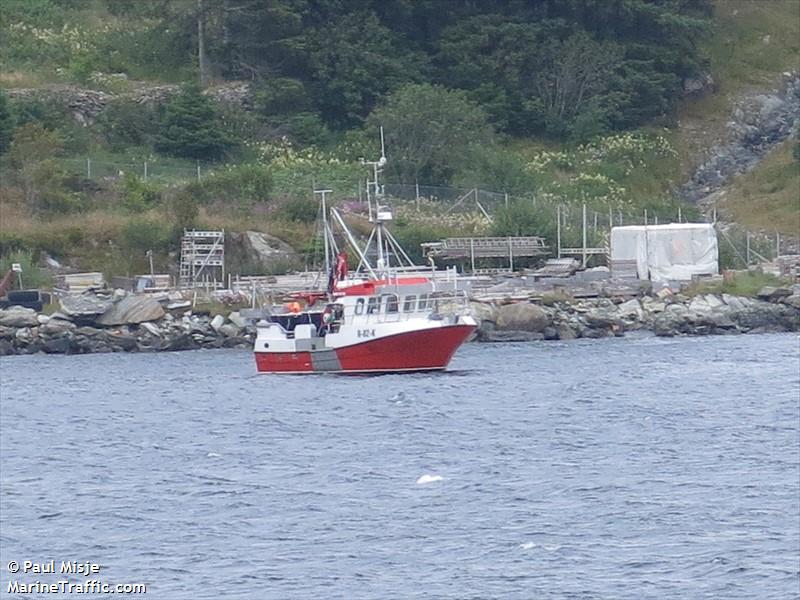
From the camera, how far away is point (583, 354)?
5731 cm

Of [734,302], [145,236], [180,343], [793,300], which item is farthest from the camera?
[145,236]

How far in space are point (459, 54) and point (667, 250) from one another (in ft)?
66.9

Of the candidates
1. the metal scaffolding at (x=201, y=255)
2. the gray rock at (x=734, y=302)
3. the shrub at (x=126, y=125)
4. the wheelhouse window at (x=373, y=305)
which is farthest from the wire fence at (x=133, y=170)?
the wheelhouse window at (x=373, y=305)

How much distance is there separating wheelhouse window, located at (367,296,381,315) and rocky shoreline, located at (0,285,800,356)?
36.5 ft

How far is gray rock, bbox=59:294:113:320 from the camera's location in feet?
207

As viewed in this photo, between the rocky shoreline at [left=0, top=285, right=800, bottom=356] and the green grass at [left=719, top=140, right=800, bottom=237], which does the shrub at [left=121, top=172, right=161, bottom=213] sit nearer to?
the rocky shoreline at [left=0, top=285, right=800, bottom=356]

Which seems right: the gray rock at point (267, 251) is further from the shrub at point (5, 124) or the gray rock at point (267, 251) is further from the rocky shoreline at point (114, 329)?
the shrub at point (5, 124)

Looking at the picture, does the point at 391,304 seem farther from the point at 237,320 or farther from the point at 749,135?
the point at 749,135

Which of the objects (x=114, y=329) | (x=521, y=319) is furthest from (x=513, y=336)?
(x=114, y=329)

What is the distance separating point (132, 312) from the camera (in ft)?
208

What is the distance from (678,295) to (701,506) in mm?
35639

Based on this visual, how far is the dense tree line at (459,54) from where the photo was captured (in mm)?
84062

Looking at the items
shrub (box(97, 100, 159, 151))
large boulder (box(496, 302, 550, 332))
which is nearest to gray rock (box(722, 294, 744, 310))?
large boulder (box(496, 302, 550, 332))

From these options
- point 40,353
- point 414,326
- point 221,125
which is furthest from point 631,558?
point 221,125
